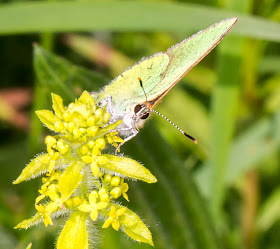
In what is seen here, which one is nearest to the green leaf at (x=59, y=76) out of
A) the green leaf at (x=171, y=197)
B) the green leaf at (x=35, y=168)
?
the green leaf at (x=171, y=197)

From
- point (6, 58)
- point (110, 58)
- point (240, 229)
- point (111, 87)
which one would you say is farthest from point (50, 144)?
point (6, 58)

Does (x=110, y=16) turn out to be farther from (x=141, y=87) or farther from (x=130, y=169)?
(x=130, y=169)

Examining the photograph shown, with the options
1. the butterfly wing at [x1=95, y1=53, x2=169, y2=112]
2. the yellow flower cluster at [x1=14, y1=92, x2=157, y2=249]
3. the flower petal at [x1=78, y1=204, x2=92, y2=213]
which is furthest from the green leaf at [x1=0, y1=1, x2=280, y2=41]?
the flower petal at [x1=78, y1=204, x2=92, y2=213]

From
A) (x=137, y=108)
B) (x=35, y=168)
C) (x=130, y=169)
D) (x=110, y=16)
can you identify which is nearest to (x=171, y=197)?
(x=137, y=108)

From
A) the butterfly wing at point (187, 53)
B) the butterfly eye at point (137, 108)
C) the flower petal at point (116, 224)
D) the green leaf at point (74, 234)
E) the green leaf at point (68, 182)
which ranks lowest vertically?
the green leaf at point (74, 234)

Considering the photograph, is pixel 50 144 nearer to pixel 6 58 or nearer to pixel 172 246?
pixel 172 246

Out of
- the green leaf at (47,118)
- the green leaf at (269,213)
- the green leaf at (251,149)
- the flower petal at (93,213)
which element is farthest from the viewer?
the green leaf at (269,213)

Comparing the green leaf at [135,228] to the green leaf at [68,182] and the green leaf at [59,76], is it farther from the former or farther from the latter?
the green leaf at [59,76]
